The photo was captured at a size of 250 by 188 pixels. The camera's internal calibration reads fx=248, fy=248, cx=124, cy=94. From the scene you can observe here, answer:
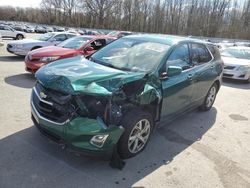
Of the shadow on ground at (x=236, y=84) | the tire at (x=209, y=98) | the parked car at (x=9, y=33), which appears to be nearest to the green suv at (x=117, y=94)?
the tire at (x=209, y=98)

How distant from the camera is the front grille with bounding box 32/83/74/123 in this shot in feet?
10.2

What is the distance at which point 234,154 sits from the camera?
419 cm

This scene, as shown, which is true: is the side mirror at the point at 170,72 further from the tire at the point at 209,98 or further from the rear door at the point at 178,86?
the tire at the point at 209,98

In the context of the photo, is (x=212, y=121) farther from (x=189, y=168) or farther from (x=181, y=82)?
(x=189, y=168)

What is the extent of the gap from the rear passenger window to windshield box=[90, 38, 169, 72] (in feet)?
3.02

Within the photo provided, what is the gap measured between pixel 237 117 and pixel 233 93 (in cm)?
270

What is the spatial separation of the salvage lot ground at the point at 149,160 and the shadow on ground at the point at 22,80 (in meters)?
1.52

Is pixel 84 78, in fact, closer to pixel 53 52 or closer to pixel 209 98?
Result: pixel 209 98

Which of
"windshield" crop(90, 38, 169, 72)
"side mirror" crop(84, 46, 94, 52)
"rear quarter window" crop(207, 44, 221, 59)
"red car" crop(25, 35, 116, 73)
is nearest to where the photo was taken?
"windshield" crop(90, 38, 169, 72)

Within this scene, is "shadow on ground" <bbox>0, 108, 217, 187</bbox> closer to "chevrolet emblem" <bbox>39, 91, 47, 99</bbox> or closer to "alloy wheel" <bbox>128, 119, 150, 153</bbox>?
"alloy wheel" <bbox>128, 119, 150, 153</bbox>

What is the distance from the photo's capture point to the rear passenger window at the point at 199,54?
5.01 metres

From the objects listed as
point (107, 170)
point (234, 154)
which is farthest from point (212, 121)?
point (107, 170)

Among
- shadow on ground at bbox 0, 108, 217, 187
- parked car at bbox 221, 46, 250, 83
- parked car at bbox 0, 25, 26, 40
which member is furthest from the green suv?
parked car at bbox 0, 25, 26, 40

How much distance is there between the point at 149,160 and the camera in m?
3.69
